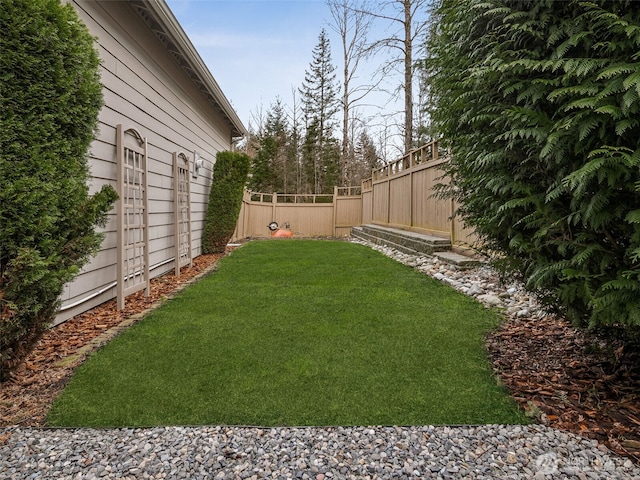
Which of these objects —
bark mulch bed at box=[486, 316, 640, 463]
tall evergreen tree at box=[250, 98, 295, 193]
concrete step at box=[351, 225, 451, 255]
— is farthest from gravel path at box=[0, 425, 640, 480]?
tall evergreen tree at box=[250, 98, 295, 193]

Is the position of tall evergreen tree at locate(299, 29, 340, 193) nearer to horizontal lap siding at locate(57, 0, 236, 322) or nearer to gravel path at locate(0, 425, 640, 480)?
horizontal lap siding at locate(57, 0, 236, 322)

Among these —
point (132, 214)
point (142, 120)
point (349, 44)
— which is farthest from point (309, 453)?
point (349, 44)

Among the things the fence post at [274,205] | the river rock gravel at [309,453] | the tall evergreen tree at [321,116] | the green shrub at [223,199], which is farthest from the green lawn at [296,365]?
the tall evergreen tree at [321,116]

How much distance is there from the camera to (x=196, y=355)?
2.63 meters

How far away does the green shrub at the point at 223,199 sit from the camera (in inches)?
308

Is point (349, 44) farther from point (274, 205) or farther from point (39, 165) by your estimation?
point (39, 165)

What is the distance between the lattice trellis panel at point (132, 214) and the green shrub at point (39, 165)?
1618 mm

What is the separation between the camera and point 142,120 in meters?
4.76

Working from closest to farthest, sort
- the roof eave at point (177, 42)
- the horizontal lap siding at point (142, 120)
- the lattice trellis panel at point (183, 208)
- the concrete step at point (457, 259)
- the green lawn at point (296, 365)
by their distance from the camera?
the green lawn at point (296, 365), the horizontal lap siding at point (142, 120), the roof eave at point (177, 42), the concrete step at point (457, 259), the lattice trellis panel at point (183, 208)

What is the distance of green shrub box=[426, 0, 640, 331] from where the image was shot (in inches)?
61.4

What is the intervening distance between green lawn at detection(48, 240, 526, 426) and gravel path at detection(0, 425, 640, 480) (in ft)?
0.33

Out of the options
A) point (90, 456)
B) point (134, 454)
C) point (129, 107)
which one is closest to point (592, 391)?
point (134, 454)

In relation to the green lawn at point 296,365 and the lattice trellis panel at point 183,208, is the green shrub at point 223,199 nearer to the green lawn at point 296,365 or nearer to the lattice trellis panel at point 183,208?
the lattice trellis panel at point 183,208

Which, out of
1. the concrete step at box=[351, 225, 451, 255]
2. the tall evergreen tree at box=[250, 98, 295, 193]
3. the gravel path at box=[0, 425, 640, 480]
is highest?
the tall evergreen tree at box=[250, 98, 295, 193]
